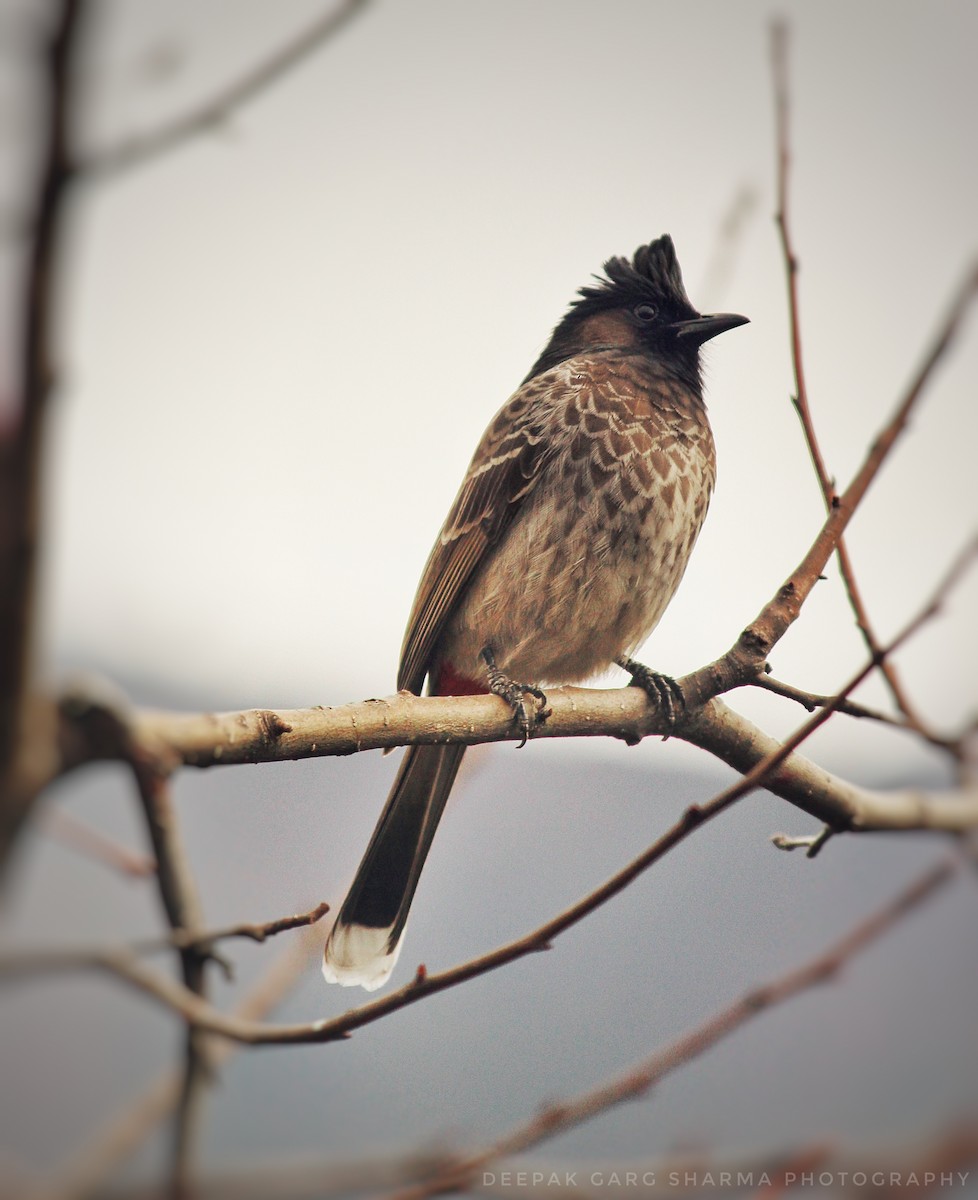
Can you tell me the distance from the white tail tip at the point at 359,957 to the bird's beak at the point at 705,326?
1.72 metres

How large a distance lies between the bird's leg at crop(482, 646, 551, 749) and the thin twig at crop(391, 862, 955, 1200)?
27.3 inches

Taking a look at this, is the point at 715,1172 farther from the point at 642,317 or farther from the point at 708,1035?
the point at 642,317

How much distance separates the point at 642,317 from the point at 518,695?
1.48m

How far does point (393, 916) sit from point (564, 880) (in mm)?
486

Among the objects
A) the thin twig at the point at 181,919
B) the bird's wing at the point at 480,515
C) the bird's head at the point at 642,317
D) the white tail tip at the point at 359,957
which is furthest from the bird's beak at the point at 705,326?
the thin twig at the point at 181,919

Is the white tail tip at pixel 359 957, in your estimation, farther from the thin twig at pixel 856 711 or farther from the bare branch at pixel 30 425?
the bare branch at pixel 30 425

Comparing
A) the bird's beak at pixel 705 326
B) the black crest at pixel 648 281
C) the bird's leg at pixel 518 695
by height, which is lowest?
the bird's leg at pixel 518 695

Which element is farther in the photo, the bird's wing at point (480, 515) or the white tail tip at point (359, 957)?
the bird's wing at point (480, 515)

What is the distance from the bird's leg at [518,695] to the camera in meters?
2.06

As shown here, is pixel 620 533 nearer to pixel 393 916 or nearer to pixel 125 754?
pixel 393 916

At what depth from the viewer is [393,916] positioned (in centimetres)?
263

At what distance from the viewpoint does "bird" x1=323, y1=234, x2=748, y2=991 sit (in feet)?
9.00

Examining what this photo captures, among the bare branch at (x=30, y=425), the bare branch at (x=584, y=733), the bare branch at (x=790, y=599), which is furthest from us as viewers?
the bare branch at (x=790, y=599)

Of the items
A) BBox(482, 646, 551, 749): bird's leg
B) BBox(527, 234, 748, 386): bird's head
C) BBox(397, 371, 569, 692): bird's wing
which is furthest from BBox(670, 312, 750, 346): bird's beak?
BBox(482, 646, 551, 749): bird's leg
